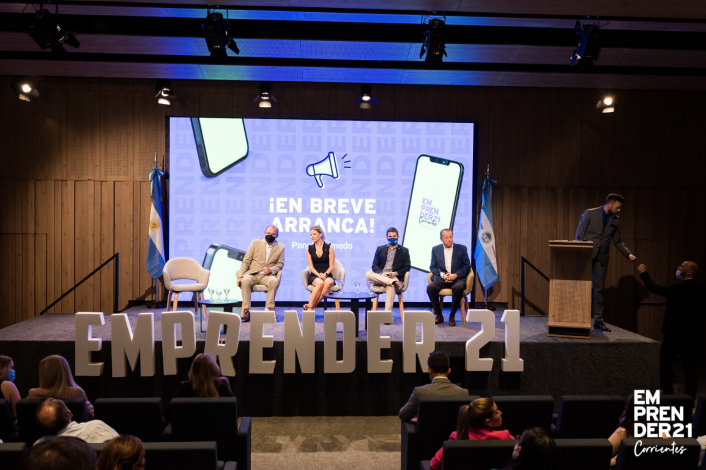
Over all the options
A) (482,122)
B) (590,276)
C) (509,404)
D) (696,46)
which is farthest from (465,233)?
(509,404)

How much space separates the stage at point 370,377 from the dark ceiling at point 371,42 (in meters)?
3.33

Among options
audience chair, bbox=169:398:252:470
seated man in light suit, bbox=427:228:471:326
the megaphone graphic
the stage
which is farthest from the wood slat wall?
audience chair, bbox=169:398:252:470

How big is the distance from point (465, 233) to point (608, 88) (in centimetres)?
310

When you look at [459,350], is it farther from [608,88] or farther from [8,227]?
[8,227]

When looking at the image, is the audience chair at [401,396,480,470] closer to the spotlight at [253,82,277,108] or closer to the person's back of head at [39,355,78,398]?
the person's back of head at [39,355,78,398]

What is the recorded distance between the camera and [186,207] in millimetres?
7492

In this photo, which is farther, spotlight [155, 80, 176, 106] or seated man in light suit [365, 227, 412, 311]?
spotlight [155, 80, 176, 106]

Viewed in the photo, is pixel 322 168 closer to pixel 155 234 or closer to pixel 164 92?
pixel 164 92

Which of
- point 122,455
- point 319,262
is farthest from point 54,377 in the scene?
point 319,262

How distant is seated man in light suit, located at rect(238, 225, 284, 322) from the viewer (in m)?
6.25

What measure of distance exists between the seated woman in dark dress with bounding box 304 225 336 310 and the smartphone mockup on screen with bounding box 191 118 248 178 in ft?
6.35

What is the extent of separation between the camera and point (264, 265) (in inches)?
256

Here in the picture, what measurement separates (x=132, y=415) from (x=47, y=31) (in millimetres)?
4010

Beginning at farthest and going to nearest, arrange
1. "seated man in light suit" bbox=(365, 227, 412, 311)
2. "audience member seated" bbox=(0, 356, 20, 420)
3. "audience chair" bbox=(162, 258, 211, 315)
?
"audience chair" bbox=(162, 258, 211, 315) < "seated man in light suit" bbox=(365, 227, 412, 311) < "audience member seated" bbox=(0, 356, 20, 420)
